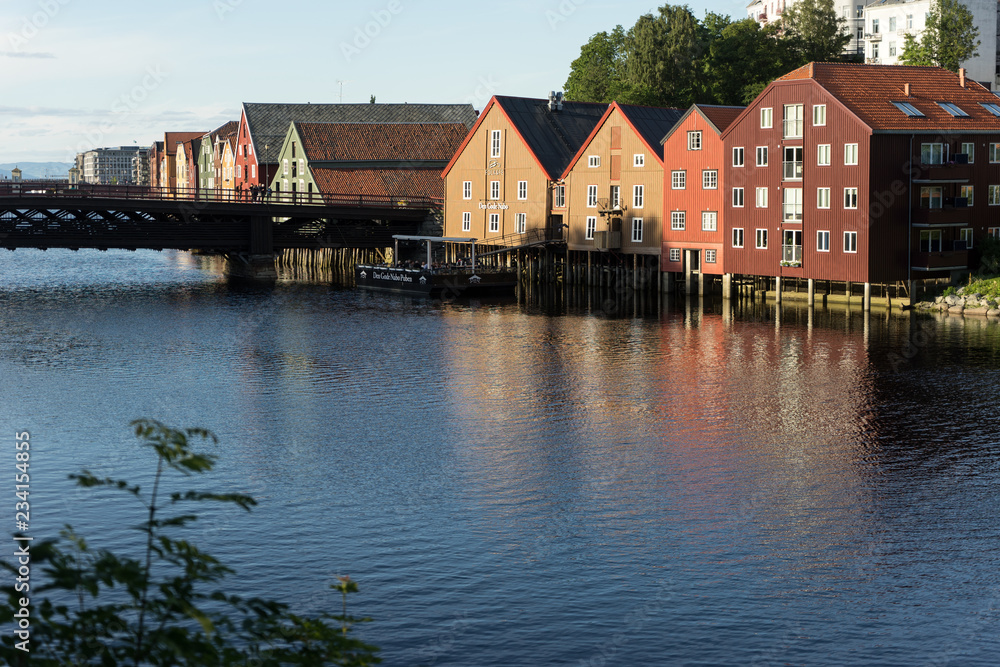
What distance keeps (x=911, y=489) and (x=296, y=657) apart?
23.7 metres

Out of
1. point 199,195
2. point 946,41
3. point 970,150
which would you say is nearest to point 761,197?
point 970,150

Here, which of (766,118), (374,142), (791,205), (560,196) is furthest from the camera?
(374,142)

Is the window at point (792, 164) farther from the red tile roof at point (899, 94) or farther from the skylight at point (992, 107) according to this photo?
the skylight at point (992, 107)

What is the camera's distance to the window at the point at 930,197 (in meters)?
70.5

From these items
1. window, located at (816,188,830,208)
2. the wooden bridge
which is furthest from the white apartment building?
the wooden bridge

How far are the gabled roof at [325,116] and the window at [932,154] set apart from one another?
71.9 meters

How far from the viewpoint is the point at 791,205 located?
244 feet

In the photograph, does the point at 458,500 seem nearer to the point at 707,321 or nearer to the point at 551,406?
the point at 551,406

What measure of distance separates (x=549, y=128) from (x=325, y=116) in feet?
164

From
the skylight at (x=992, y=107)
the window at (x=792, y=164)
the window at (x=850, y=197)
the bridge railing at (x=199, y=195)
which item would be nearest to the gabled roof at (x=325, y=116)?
the bridge railing at (x=199, y=195)

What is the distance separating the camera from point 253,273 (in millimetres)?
107875

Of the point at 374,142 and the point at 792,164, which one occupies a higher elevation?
the point at 374,142

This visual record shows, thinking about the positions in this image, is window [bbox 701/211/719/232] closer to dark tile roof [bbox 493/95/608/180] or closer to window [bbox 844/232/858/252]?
window [bbox 844/232/858/252]

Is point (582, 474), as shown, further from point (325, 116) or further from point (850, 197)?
point (325, 116)
